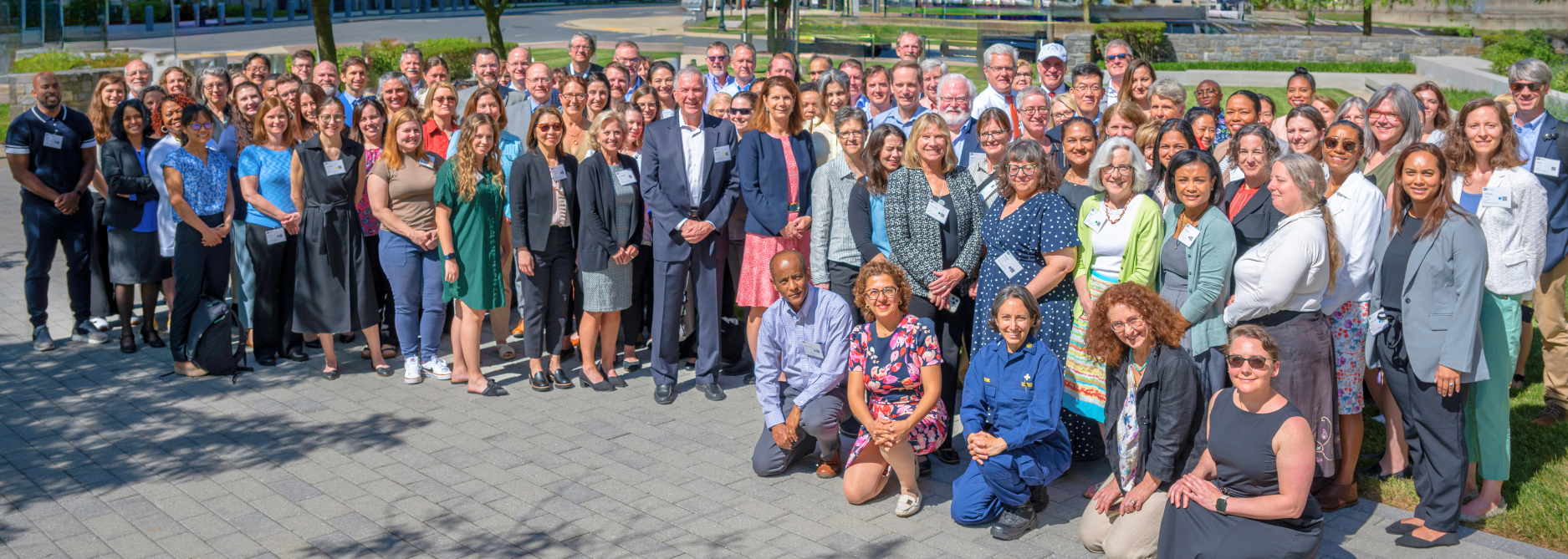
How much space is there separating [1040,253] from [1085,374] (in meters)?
0.64

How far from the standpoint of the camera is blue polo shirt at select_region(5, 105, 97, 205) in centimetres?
788

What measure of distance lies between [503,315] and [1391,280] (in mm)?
5494

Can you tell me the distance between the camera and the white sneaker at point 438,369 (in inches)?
295

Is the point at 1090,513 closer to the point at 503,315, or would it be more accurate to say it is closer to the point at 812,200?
the point at 812,200

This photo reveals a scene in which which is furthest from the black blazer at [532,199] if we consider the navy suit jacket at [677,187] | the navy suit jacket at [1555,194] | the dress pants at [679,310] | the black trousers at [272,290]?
the navy suit jacket at [1555,194]

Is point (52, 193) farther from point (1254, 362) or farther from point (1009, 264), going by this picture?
point (1254, 362)

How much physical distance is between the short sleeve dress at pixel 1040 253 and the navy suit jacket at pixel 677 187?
1.94m

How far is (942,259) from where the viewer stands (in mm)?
6004

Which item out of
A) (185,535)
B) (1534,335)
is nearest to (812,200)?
(185,535)

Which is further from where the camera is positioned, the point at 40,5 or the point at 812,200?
the point at 40,5

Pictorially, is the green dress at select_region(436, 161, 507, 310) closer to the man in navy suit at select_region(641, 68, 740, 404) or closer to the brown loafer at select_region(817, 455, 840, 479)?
the man in navy suit at select_region(641, 68, 740, 404)

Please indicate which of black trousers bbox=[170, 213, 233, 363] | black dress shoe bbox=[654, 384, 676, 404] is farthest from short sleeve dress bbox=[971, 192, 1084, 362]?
black trousers bbox=[170, 213, 233, 363]

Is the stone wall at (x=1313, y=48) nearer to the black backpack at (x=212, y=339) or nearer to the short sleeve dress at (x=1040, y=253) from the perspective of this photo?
the short sleeve dress at (x=1040, y=253)

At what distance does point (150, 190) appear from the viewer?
7781 millimetres
